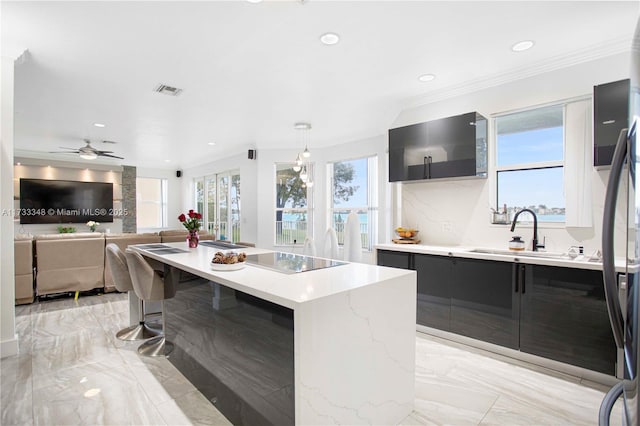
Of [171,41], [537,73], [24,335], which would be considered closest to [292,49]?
[171,41]

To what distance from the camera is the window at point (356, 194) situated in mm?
5664

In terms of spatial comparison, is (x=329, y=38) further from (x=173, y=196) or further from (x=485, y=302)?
(x=173, y=196)

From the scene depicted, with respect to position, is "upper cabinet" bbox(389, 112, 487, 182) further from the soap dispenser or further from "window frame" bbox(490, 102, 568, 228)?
the soap dispenser

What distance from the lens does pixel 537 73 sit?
300 cm

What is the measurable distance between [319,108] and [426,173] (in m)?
1.75

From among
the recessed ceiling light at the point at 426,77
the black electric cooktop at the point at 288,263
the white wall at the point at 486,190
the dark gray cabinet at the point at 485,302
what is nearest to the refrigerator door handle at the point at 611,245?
the black electric cooktop at the point at 288,263

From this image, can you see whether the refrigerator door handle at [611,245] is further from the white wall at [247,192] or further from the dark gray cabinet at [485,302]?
the white wall at [247,192]

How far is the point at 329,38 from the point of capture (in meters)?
2.56

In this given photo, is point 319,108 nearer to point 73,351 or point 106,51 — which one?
point 106,51

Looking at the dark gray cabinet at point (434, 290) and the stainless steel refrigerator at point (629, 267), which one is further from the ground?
the stainless steel refrigerator at point (629, 267)

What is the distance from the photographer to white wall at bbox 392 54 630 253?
8.79 feet

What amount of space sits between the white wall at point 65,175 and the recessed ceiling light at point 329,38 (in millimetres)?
8264

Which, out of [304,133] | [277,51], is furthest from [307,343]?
[304,133]

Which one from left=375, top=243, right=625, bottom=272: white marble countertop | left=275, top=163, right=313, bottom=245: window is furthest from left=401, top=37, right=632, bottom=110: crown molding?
left=275, top=163, right=313, bottom=245: window
